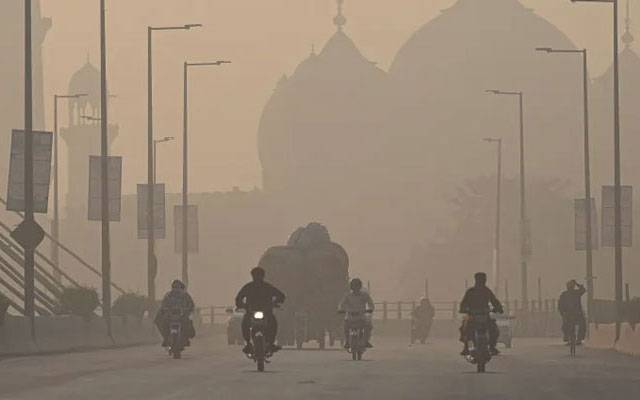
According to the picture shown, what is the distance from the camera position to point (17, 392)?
3350cm

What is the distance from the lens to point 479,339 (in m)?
44.3

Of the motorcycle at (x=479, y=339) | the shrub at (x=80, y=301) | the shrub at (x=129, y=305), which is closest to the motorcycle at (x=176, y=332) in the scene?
the motorcycle at (x=479, y=339)

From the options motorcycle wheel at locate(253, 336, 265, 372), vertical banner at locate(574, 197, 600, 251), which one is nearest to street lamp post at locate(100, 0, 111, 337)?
vertical banner at locate(574, 197, 600, 251)

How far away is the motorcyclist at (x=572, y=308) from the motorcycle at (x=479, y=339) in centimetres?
1540

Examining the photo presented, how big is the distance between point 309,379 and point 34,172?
19769 millimetres

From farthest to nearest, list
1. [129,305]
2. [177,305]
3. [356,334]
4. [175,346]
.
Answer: [129,305], [177,305], [356,334], [175,346]

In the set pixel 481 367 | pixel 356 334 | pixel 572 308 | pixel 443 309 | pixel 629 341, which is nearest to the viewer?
pixel 481 367

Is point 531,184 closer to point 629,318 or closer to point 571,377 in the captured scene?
point 629,318

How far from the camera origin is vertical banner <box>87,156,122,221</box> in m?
74.9

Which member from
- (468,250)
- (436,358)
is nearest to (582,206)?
(436,358)

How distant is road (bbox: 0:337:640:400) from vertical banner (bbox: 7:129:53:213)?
19.0 feet

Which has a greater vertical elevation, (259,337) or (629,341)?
(259,337)

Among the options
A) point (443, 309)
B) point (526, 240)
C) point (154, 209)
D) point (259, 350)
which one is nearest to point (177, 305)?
point (259, 350)

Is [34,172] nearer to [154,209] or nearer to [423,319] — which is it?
[154,209]
